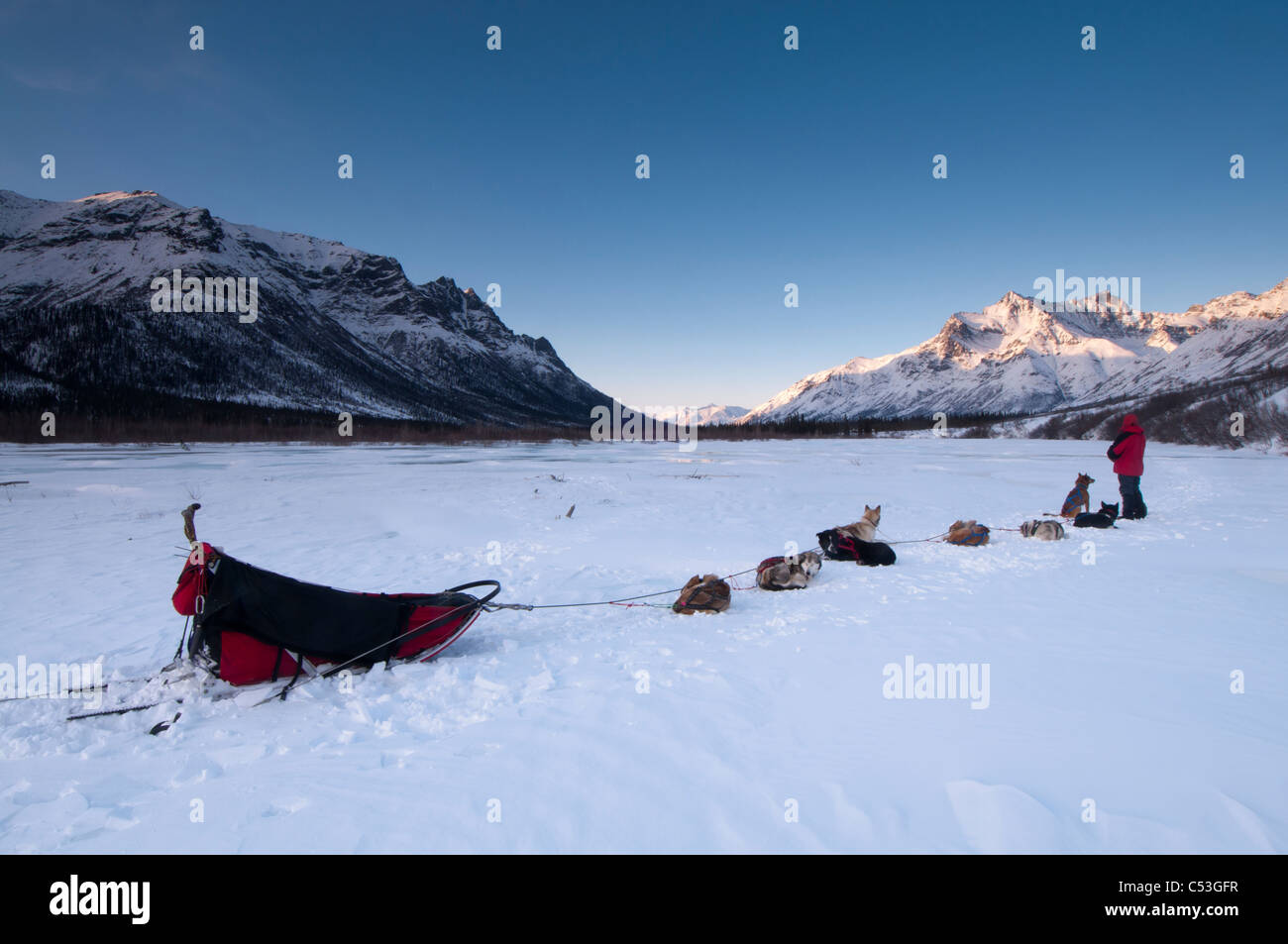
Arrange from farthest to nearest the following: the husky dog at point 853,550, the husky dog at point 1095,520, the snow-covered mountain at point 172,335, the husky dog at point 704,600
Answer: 1. the snow-covered mountain at point 172,335
2. the husky dog at point 1095,520
3. the husky dog at point 853,550
4. the husky dog at point 704,600

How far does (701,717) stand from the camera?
403cm

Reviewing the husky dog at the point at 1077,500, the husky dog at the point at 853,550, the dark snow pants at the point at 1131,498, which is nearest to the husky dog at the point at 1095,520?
the husky dog at the point at 1077,500

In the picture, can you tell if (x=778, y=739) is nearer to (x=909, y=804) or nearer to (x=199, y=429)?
(x=909, y=804)

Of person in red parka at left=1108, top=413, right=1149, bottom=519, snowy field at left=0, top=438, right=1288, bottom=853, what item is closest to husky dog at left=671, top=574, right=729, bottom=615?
snowy field at left=0, top=438, right=1288, bottom=853

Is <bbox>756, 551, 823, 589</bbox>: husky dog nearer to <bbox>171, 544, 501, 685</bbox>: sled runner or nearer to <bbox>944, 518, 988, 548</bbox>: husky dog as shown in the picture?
<bbox>944, 518, 988, 548</bbox>: husky dog

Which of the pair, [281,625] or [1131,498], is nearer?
[281,625]

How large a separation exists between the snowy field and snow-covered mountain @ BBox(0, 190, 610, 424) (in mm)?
116192

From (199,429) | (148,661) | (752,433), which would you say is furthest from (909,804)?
(752,433)

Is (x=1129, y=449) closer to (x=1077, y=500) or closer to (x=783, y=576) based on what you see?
(x=1077, y=500)

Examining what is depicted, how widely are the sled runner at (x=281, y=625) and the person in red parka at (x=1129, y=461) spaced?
13.2m

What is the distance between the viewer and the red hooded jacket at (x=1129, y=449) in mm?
11570

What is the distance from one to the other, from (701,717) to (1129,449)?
1229cm

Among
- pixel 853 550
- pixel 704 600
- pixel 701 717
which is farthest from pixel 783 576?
pixel 701 717

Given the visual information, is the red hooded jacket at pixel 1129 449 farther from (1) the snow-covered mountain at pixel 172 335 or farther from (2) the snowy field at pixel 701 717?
(1) the snow-covered mountain at pixel 172 335
